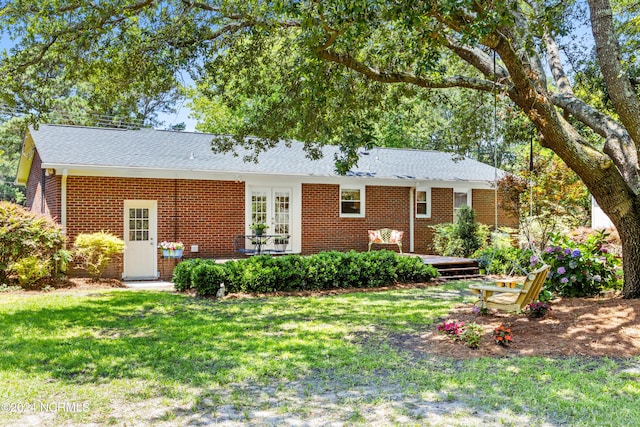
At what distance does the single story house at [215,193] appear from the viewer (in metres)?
14.6

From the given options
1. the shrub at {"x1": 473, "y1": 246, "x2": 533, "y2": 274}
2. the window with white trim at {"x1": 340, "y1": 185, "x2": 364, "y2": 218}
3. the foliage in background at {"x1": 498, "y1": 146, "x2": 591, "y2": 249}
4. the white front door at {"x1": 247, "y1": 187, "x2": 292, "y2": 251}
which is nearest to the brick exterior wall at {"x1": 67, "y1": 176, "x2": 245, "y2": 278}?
the white front door at {"x1": 247, "y1": 187, "x2": 292, "y2": 251}

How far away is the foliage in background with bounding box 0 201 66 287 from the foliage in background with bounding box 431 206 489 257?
12091 millimetres

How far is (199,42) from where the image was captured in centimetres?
964

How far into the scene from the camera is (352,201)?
1827 centimetres

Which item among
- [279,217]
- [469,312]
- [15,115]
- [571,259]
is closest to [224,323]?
[469,312]

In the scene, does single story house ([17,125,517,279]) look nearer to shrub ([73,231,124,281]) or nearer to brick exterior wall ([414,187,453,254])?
brick exterior wall ([414,187,453,254])

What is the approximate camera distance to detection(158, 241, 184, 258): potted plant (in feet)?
48.1

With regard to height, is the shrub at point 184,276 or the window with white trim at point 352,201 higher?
the window with white trim at point 352,201

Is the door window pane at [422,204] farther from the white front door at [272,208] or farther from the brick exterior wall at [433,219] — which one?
the white front door at [272,208]

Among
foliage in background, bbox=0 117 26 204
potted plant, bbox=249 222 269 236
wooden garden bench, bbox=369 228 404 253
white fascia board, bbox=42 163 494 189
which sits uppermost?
foliage in background, bbox=0 117 26 204

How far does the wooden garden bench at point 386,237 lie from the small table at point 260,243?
3.03 metres

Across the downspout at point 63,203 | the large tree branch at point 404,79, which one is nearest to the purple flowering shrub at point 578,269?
the large tree branch at point 404,79

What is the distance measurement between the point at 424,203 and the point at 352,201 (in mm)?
2987

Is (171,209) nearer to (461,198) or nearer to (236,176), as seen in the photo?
(236,176)
